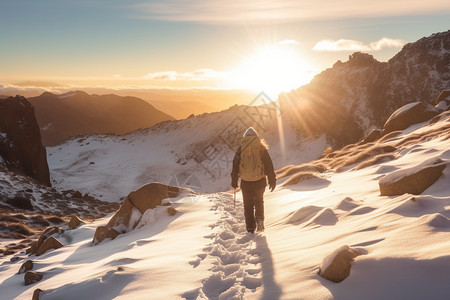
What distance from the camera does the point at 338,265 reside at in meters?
3.76

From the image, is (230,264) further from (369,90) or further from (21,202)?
(369,90)

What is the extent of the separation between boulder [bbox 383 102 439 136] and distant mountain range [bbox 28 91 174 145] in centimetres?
15014

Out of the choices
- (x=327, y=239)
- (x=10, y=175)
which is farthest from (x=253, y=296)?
(x=10, y=175)

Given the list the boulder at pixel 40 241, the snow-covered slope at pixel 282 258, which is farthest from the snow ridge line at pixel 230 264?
the boulder at pixel 40 241

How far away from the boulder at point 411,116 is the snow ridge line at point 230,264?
72.9 feet

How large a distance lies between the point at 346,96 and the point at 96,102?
167 metres

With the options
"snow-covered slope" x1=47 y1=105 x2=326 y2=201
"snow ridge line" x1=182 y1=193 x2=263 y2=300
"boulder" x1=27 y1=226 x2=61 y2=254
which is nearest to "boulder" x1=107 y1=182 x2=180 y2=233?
"boulder" x1=27 y1=226 x2=61 y2=254

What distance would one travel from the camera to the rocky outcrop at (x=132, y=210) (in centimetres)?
1034

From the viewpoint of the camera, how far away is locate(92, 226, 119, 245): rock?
10164 millimetres

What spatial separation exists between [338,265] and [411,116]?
87.1ft

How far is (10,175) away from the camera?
26703 mm

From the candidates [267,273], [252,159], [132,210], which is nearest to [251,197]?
[252,159]

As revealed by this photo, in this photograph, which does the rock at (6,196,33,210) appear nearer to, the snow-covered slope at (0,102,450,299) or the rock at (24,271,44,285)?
the snow-covered slope at (0,102,450,299)

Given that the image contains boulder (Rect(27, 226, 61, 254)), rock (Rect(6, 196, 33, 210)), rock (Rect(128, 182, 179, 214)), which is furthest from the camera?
rock (Rect(6, 196, 33, 210))
